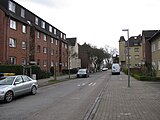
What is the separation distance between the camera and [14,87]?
13.3 m

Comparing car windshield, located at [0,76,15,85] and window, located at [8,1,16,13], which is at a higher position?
window, located at [8,1,16,13]

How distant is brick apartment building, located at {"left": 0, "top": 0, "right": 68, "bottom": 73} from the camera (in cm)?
2995

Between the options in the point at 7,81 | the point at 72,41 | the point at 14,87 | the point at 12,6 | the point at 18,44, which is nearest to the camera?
the point at 14,87

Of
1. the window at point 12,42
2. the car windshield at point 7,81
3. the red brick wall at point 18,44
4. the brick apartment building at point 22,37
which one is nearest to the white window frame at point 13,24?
the brick apartment building at point 22,37

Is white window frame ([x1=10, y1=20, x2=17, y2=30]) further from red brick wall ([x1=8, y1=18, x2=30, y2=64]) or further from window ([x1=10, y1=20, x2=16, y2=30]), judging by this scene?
red brick wall ([x1=8, y1=18, x2=30, y2=64])

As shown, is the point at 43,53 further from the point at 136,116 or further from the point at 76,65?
the point at 136,116

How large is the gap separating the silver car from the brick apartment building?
11.8 meters

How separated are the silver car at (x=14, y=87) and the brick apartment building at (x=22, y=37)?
11.8m

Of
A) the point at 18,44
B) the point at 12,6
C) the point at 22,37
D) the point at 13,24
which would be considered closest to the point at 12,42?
the point at 18,44

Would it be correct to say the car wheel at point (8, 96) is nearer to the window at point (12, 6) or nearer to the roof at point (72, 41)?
the window at point (12, 6)

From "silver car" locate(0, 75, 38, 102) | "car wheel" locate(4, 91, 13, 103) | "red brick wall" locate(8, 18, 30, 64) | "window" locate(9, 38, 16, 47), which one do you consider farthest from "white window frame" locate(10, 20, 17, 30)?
"car wheel" locate(4, 91, 13, 103)

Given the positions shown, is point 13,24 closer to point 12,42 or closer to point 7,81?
point 12,42

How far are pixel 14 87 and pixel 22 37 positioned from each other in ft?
74.0

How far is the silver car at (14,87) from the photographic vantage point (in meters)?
12.4
